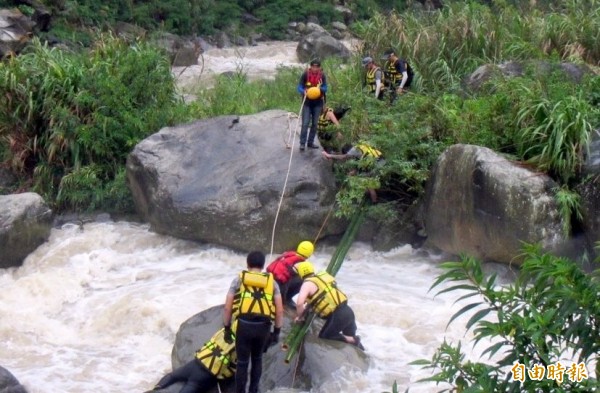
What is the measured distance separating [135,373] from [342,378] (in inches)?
76.6

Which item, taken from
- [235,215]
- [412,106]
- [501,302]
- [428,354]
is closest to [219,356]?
[428,354]

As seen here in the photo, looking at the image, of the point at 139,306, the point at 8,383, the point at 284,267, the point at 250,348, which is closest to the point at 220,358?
the point at 250,348

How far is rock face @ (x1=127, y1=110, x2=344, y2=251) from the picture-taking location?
11023 mm

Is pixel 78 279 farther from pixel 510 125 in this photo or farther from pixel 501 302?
pixel 501 302

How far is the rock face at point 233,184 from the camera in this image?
11023 millimetres

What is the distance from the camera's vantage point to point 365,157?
10891 millimetres

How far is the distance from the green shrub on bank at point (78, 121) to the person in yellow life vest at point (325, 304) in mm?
4960

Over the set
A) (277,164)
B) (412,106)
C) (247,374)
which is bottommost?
(247,374)

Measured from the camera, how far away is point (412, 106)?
11.7 metres

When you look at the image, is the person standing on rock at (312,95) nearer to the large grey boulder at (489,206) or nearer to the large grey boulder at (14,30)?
the large grey boulder at (489,206)

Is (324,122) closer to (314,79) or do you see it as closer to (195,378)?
(314,79)

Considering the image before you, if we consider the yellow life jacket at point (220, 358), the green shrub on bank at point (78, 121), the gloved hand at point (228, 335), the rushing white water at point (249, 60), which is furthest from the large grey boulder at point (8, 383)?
the rushing white water at point (249, 60)

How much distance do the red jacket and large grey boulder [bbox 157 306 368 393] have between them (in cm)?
31

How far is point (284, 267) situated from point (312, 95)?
10.1 ft
